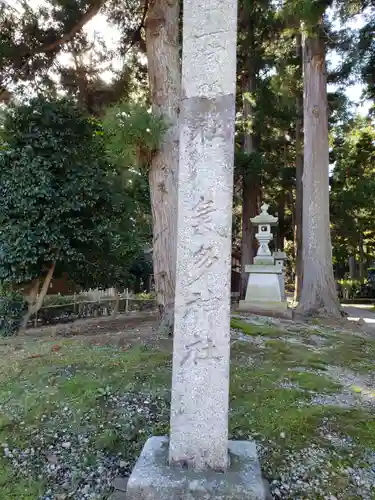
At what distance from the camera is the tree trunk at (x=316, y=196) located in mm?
9031

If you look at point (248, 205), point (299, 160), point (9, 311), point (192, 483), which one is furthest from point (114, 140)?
point (299, 160)

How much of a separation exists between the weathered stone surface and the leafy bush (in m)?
6.17

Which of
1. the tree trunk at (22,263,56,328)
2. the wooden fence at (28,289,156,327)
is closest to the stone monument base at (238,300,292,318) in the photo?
the wooden fence at (28,289,156,327)

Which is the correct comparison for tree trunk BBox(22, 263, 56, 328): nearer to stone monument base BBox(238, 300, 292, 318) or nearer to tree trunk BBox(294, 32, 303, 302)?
stone monument base BBox(238, 300, 292, 318)

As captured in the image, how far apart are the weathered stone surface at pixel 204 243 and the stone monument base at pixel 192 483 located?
0.06 metres

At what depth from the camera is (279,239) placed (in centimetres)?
2139

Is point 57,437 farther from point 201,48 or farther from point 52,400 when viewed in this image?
point 201,48

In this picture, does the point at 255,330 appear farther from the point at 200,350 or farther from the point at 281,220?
the point at 281,220

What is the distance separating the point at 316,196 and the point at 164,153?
18.4 feet

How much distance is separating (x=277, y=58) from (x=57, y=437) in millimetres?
12810

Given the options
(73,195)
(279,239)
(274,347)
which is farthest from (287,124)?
(274,347)

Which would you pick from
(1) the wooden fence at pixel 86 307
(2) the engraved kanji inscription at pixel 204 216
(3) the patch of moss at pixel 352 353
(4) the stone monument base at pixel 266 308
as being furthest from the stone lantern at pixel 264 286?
(2) the engraved kanji inscription at pixel 204 216

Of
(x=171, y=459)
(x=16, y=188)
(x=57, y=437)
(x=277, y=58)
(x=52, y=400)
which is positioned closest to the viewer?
(x=171, y=459)

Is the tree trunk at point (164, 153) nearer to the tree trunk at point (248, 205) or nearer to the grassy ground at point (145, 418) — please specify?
the grassy ground at point (145, 418)
